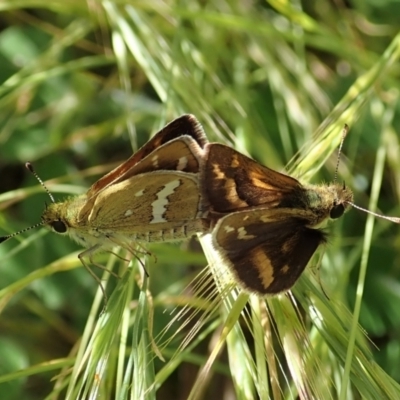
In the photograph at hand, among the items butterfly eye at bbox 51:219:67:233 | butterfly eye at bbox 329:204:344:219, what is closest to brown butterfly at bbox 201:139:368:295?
butterfly eye at bbox 329:204:344:219

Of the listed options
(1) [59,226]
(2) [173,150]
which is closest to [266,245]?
(2) [173,150]

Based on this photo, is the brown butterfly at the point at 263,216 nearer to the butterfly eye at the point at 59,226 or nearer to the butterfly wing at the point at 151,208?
the butterfly wing at the point at 151,208

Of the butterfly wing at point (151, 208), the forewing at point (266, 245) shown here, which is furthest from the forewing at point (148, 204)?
the forewing at point (266, 245)

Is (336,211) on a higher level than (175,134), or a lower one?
lower

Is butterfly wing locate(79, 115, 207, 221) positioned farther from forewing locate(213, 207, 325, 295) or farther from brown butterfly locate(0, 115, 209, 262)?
forewing locate(213, 207, 325, 295)

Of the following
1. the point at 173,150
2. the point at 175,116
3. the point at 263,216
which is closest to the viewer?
the point at 263,216

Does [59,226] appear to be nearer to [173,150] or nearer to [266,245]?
[173,150]

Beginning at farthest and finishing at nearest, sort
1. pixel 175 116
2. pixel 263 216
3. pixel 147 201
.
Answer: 1. pixel 175 116
2. pixel 147 201
3. pixel 263 216
